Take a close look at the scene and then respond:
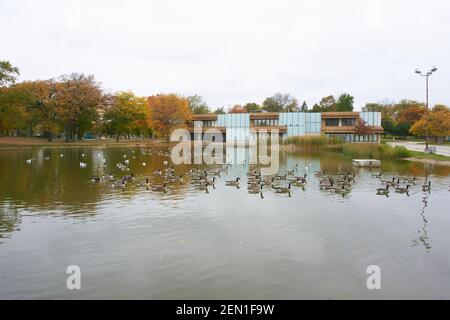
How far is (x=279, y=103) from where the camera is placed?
160 meters

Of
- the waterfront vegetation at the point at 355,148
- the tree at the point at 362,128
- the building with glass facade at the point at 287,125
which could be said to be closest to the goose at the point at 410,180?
the waterfront vegetation at the point at 355,148

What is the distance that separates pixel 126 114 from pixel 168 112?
1143 centimetres

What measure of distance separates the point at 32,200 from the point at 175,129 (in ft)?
293

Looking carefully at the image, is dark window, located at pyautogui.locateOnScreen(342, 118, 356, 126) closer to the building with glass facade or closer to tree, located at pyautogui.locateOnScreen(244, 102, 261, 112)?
the building with glass facade

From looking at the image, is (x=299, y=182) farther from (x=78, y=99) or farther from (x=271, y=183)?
(x=78, y=99)

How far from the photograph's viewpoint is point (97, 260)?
12672 mm

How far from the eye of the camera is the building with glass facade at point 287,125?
10094cm

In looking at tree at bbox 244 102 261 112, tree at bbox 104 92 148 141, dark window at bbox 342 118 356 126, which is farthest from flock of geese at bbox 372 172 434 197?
tree at bbox 244 102 261 112

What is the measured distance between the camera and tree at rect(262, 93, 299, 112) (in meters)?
155

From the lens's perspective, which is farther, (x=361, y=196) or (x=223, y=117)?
(x=223, y=117)

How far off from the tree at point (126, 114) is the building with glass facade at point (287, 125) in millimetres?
16885

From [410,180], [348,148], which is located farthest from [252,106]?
[410,180]
